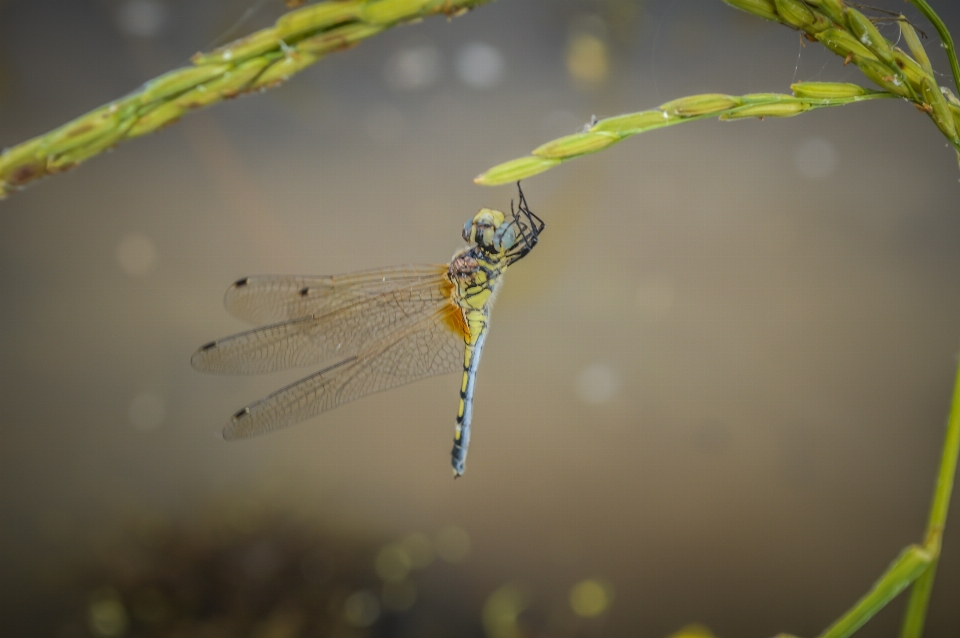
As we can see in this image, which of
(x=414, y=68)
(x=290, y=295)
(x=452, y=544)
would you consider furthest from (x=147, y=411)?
(x=414, y=68)

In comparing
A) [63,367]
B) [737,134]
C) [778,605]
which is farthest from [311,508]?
[737,134]

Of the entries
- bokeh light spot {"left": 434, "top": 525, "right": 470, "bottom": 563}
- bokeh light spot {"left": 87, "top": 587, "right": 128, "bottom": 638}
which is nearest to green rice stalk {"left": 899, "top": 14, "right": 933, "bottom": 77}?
bokeh light spot {"left": 434, "top": 525, "right": 470, "bottom": 563}

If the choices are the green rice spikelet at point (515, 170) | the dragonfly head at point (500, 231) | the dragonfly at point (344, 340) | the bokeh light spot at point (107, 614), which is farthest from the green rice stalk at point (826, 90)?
the bokeh light spot at point (107, 614)

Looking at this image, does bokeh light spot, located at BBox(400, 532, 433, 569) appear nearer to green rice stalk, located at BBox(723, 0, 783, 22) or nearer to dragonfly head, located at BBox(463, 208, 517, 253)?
dragonfly head, located at BBox(463, 208, 517, 253)

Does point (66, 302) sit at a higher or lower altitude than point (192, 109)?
higher

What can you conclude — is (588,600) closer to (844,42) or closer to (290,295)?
(290,295)

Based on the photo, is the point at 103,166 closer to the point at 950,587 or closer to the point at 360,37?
the point at 360,37
